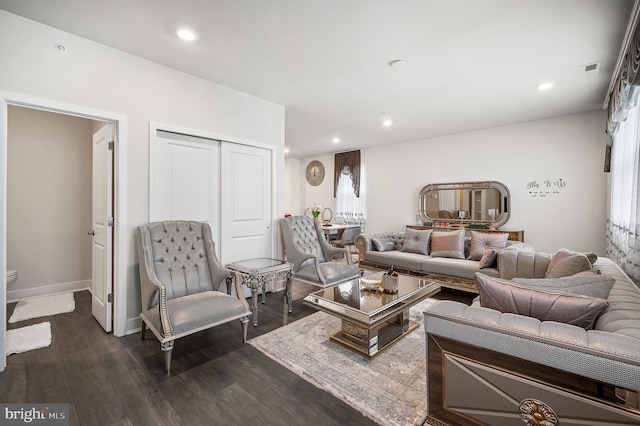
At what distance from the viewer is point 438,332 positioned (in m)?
1.46

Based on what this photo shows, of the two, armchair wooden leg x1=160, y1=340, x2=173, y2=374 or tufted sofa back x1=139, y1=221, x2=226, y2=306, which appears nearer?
armchair wooden leg x1=160, y1=340, x2=173, y2=374

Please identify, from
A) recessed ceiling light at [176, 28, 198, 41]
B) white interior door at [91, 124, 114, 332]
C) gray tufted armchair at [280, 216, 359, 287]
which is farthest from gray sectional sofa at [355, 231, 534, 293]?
recessed ceiling light at [176, 28, 198, 41]

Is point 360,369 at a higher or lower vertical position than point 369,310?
lower

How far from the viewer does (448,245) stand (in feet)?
15.1

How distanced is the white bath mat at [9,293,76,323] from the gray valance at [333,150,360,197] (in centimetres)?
575

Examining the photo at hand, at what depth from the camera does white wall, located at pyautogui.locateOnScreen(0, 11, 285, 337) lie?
2236mm

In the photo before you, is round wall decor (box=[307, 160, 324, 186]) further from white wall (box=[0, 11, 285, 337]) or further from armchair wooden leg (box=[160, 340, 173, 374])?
armchair wooden leg (box=[160, 340, 173, 374])

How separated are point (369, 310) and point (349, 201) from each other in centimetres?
529

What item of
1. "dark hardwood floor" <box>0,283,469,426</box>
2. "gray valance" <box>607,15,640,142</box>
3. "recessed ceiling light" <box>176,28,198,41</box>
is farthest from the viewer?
"recessed ceiling light" <box>176,28,198,41</box>

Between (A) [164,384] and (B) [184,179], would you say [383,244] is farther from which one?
(A) [164,384]

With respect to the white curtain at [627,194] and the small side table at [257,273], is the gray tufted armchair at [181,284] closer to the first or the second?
the small side table at [257,273]

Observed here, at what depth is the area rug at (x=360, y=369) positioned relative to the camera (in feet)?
5.84

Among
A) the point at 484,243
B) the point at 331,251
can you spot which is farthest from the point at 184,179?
the point at 484,243

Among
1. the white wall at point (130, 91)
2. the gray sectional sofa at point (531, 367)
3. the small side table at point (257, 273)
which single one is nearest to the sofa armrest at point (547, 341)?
the gray sectional sofa at point (531, 367)
